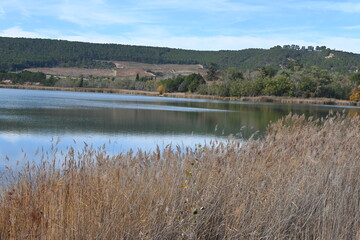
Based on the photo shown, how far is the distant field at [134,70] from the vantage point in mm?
128887

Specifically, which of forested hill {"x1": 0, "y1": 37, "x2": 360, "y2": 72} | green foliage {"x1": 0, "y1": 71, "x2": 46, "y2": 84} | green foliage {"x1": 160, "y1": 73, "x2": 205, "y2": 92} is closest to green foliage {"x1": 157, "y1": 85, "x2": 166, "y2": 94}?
green foliage {"x1": 160, "y1": 73, "x2": 205, "y2": 92}

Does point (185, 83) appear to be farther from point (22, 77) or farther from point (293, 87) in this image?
point (22, 77)

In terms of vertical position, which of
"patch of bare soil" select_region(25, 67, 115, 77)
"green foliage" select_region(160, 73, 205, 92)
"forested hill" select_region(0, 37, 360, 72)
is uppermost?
"forested hill" select_region(0, 37, 360, 72)

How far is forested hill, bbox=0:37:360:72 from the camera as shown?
13825cm

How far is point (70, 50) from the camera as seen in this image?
15625 centimetres

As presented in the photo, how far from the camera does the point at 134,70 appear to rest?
139000mm

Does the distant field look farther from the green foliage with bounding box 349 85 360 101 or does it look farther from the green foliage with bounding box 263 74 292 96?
the green foliage with bounding box 349 85 360 101

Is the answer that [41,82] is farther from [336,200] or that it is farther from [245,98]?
[336,200]

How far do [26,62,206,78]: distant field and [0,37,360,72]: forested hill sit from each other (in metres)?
Answer: 5.71

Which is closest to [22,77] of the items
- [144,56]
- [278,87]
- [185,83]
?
[185,83]

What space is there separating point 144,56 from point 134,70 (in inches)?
1025

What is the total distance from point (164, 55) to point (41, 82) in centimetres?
7719

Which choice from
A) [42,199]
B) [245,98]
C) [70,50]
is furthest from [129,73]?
[42,199]

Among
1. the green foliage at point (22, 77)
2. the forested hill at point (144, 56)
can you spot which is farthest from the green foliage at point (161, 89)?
the forested hill at point (144, 56)
